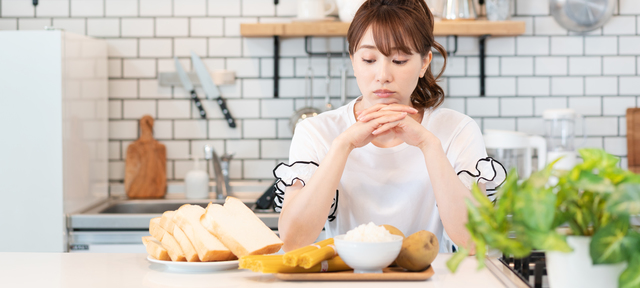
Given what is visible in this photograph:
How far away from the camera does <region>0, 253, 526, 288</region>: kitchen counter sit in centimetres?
95

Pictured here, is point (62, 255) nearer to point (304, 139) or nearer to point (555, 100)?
point (304, 139)

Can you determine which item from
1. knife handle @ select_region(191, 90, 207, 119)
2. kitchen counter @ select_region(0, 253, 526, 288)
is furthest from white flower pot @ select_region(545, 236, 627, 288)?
knife handle @ select_region(191, 90, 207, 119)

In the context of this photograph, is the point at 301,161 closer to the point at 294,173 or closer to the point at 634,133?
the point at 294,173

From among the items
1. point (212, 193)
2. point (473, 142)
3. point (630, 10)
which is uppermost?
point (630, 10)

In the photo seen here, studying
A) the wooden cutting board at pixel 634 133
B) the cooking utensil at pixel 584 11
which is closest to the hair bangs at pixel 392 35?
the cooking utensil at pixel 584 11

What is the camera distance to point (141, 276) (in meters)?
1.01

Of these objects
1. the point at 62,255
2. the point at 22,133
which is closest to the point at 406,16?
the point at 62,255

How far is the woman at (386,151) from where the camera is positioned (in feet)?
4.36

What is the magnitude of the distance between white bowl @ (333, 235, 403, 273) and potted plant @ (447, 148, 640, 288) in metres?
0.29

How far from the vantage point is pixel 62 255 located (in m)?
1.20

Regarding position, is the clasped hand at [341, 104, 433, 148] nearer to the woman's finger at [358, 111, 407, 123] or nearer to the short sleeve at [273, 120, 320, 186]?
the woman's finger at [358, 111, 407, 123]

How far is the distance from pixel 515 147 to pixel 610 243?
1.95 metres

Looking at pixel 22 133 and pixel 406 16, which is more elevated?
pixel 406 16

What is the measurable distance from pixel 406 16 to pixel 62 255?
97cm
